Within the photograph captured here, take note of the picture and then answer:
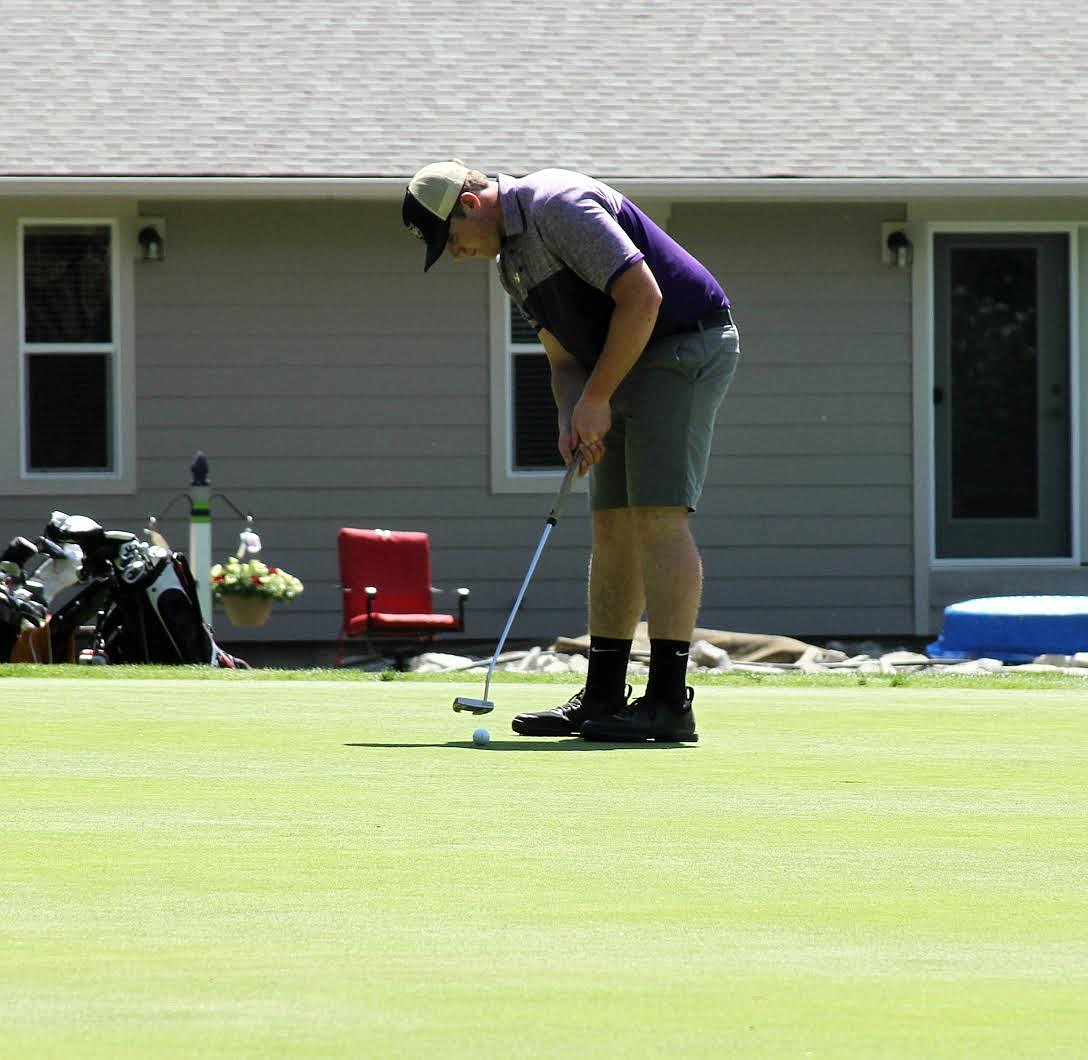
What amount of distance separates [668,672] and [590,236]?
111cm

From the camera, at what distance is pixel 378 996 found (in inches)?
101

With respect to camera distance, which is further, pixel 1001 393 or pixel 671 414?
pixel 1001 393

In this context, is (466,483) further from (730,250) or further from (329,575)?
(730,250)

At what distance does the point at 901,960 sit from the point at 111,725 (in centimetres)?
331

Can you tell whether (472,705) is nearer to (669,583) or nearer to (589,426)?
(669,583)

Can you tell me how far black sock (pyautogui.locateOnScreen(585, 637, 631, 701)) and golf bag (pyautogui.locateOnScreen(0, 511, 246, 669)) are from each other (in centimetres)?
461

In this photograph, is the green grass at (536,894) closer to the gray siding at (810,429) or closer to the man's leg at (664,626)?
the man's leg at (664,626)

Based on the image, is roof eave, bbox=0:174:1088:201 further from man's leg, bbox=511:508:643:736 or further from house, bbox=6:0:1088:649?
man's leg, bbox=511:508:643:736

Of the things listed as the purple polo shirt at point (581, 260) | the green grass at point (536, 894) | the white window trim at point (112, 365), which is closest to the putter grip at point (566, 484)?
the purple polo shirt at point (581, 260)

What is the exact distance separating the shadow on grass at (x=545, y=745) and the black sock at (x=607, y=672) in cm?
22

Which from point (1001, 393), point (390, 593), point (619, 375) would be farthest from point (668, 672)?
point (1001, 393)

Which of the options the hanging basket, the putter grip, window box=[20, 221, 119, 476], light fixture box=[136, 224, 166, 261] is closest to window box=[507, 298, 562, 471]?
the hanging basket

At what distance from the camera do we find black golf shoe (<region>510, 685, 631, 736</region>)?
5680mm

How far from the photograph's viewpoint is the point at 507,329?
1281 cm
